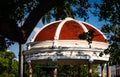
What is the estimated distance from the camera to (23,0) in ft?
44.7

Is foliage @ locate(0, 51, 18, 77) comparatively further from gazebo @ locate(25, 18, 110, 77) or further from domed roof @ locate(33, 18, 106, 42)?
gazebo @ locate(25, 18, 110, 77)

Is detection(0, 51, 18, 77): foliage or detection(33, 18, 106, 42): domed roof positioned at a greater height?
detection(33, 18, 106, 42): domed roof

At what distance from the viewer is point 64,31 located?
45.8 metres

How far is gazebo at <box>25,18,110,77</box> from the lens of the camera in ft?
146

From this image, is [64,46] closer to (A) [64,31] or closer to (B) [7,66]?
(A) [64,31]

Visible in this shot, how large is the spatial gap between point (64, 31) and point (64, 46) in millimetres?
2116

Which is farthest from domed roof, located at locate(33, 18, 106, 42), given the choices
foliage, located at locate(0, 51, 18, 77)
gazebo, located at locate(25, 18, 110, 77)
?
foliage, located at locate(0, 51, 18, 77)

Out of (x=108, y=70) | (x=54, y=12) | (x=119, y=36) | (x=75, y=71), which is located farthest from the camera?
(x=75, y=71)

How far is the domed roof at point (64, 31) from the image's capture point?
4506 centimetres

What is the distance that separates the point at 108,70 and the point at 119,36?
55.0ft

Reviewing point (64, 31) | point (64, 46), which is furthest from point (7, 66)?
point (64, 46)

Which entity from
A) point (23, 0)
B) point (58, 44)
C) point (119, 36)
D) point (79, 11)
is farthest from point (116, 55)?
point (23, 0)

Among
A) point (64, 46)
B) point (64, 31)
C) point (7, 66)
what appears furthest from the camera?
point (7, 66)

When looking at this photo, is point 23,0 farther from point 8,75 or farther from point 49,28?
point 8,75
